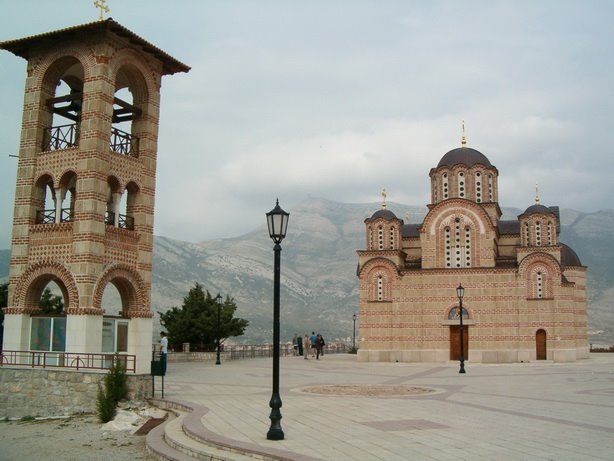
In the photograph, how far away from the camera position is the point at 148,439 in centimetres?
1305

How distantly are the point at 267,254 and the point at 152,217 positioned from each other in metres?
129

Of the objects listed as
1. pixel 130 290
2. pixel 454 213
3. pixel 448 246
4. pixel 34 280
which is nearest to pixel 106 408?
pixel 130 290

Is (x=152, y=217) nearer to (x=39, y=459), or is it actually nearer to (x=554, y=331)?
(x=39, y=459)

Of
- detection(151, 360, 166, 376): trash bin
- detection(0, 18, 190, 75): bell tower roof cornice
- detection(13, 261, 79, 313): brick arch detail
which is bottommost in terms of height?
detection(151, 360, 166, 376): trash bin

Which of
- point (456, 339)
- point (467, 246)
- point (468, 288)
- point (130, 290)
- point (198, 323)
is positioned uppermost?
point (467, 246)

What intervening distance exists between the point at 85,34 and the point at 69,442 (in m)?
16.2

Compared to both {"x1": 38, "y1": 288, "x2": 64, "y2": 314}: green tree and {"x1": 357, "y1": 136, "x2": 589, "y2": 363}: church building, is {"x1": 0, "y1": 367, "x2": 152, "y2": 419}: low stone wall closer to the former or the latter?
{"x1": 38, "y1": 288, "x2": 64, "y2": 314}: green tree

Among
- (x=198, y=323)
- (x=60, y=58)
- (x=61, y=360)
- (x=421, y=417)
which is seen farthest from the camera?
(x=198, y=323)

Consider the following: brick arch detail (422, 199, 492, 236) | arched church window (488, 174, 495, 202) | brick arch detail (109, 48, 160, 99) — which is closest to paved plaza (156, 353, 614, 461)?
brick arch detail (109, 48, 160, 99)

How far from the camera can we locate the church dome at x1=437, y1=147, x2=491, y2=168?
1655 inches

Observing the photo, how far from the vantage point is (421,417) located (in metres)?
13.9

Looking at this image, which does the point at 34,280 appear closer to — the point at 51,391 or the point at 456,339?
the point at 51,391

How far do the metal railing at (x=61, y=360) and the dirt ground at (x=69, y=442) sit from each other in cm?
238

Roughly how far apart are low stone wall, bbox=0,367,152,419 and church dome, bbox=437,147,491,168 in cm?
2903
